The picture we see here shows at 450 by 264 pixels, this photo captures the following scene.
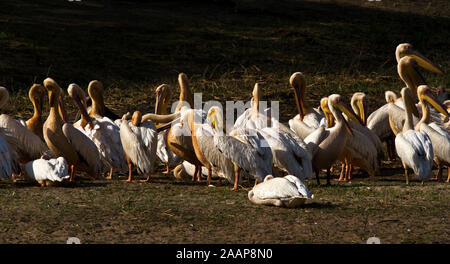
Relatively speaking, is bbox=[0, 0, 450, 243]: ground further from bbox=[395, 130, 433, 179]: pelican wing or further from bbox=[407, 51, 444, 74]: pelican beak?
bbox=[407, 51, 444, 74]: pelican beak

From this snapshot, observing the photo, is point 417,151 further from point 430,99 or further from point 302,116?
point 302,116

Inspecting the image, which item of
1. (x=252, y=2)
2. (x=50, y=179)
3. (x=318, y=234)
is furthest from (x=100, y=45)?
(x=318, y=234)

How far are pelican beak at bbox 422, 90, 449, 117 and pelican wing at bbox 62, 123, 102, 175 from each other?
3.43m

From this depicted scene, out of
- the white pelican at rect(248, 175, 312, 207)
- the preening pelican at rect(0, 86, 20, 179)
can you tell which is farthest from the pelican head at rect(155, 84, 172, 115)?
the white pelican at rect(248, 175, 312, 207)

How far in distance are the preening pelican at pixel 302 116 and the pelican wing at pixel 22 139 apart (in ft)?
8.39

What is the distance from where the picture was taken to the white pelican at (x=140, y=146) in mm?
7852

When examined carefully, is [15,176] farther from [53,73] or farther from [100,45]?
[100,45]

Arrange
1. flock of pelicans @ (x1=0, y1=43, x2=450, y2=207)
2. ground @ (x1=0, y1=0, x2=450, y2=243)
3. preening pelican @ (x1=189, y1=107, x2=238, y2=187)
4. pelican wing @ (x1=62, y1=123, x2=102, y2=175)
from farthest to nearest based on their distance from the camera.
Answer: pelican wing @ (x1=62, y1=123, x2=102, y2=175) → preening pelican @ (x1=189, y1=107, x2=238, y2=187) → flock of pelicans @ (x1=0, y1=43, x2=450, y2=207) → ground @ (x1=0, y1=0, x2=450, y2=243)

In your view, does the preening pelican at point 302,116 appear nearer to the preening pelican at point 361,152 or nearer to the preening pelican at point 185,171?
the preening pelican at point 361,152

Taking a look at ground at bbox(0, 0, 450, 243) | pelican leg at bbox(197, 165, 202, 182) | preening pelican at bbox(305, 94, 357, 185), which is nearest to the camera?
ground at bbox(0, 0, 450, 243)

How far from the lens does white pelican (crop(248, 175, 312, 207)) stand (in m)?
6.30

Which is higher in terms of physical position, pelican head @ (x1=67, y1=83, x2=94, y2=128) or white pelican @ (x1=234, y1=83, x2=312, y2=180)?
pelican head @ (x1=67, y1=83, x2=94, y2=128)

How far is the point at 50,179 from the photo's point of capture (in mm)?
7227

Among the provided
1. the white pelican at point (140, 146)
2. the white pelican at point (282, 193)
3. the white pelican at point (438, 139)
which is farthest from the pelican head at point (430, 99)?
the white pelican at point (282, 193)
